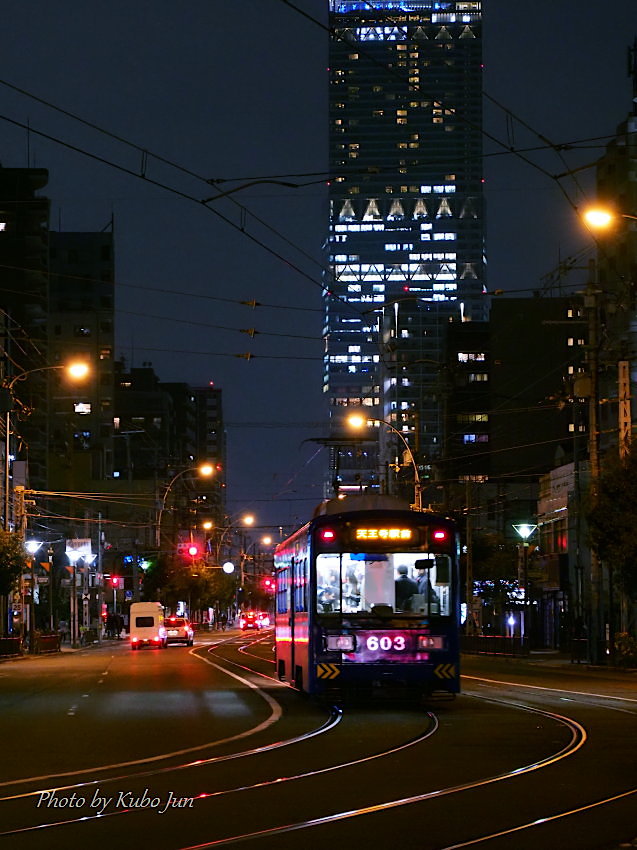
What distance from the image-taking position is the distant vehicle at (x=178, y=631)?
7256 cm

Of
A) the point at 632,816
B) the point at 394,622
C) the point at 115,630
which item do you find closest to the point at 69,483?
the point at 115,630

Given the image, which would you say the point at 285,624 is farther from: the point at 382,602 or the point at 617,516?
the point at 617,516

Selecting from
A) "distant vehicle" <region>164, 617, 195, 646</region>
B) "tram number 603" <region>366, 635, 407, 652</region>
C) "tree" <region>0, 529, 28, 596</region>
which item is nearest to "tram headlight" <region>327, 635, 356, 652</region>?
"tram number 603" <region>366, 635, 407, 652</region>

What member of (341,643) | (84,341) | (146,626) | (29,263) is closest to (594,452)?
(341,643)

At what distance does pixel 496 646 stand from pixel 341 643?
36617 mm

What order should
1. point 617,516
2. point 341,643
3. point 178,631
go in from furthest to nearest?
point 178,631 < point 617,516 < point 341,643

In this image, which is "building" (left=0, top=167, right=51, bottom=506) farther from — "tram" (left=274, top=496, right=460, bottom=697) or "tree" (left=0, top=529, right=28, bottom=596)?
"tram" (left=274, top=496, right=460, bottom=697)

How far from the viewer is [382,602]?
22609mm

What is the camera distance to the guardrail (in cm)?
5544

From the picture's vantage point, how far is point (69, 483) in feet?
410

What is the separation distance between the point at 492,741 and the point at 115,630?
80530 millimetres

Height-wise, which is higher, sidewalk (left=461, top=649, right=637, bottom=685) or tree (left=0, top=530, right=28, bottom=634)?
tree (left=0, top=530, right=28, bottom=634)

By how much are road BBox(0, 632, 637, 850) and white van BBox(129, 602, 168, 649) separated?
42590 millimetres

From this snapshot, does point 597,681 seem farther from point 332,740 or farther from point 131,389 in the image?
point 131,389
